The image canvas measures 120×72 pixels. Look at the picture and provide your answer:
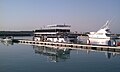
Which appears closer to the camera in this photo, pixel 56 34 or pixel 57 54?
pixel 57 54

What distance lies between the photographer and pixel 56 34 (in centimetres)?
8325

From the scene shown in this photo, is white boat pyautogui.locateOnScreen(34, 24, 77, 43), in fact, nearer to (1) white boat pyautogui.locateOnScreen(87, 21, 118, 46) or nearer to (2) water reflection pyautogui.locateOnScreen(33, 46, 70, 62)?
(1) white boat pyautogui.locateOnScreen(87, 21, 118, 46)

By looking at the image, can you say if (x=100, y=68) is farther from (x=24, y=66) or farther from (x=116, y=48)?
(x=116, y=48)

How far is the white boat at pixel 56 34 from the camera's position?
81500 millimetres

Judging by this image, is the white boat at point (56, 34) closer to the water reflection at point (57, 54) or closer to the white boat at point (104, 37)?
the white boat at point (104, 37)

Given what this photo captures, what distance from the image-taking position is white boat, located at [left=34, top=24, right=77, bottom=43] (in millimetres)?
81500

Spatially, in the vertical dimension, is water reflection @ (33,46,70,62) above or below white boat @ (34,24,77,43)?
below

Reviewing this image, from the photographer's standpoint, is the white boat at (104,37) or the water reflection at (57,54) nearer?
the water reflection at (57,54)

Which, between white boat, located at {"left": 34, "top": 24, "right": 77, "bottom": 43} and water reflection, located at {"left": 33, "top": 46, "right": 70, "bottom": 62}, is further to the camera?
white boat, located at {"left": 34, "top": 24, "right": 77, "bottom": 43}

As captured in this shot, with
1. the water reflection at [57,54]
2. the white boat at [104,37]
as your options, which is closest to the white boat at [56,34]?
the white boat at [104,37]

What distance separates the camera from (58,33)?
82688 millimetres

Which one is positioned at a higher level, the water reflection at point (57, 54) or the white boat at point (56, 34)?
the white boat at point (56, 34)

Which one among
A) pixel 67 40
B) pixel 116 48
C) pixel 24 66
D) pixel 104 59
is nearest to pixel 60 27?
pixel 67 40

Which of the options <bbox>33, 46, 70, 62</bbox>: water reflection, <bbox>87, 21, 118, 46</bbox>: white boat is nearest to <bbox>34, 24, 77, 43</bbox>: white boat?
<bbox>87, 21, 118, 46</bbox>: white boat
